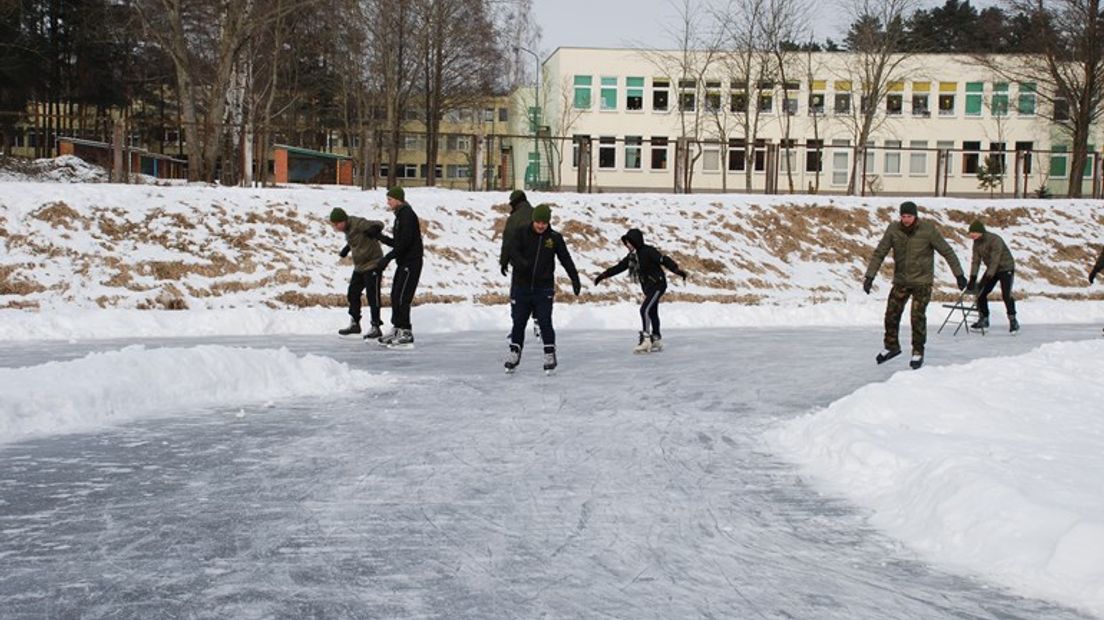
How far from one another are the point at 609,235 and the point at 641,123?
3576 centimetres

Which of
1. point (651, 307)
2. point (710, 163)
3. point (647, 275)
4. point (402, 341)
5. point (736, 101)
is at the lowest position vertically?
point (402, 341)

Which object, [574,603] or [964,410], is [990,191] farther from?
[574,603]

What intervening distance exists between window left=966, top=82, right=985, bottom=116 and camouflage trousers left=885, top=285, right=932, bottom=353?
52.5 m

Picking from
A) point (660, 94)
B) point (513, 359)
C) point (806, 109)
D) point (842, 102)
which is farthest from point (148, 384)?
point (842, 102)

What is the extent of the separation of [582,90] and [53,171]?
34.4 meters

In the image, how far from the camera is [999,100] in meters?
56.6

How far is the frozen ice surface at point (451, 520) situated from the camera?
12.8 ft

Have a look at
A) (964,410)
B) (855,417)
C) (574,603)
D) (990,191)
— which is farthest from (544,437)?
(990,191)

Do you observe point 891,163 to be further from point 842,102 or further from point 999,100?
point 999,100

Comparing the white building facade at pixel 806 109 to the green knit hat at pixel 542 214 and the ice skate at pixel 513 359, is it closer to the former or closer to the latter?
the ice skate at pixel 513 359

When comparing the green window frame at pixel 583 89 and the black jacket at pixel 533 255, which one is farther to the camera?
the green window frame at pixel 583 89

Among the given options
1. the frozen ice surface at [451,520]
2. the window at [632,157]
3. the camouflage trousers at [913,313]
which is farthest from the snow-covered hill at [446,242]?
the window at [632,157]

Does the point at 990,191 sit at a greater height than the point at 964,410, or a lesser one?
greater

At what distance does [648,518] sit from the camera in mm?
5152
